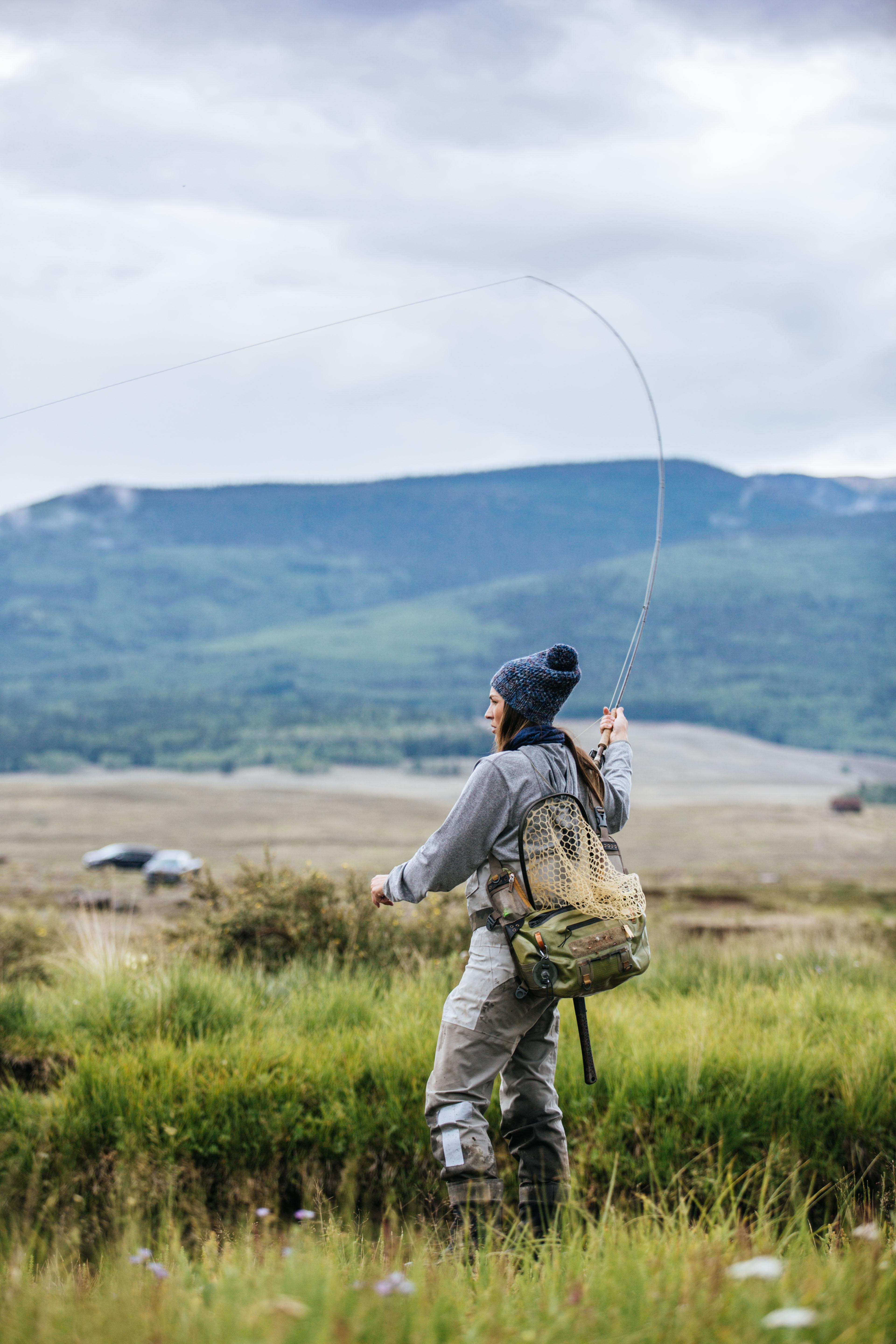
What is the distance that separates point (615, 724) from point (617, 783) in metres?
0.35

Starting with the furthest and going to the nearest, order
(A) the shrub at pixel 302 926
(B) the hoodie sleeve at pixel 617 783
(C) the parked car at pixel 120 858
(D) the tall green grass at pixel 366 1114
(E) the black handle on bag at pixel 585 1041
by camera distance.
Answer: (C) the parked car at pixel 120 858
(A) the shrub at pixel 302 926
(D) the tall green grass at pixel 366 1114
(B) the hoodie sleeve at pixel 617 783
(E) the black handle on bag at pixel 585 1041

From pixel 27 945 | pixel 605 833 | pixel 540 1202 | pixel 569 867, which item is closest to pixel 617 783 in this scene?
pixel 605 833

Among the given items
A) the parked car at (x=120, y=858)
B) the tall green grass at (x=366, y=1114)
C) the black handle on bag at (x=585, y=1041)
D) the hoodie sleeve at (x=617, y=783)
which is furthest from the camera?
the parked car at (x=120, y=858)

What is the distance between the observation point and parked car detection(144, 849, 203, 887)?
29.4 metres

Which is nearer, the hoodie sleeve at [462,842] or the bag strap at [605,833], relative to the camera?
the hoodie sleeve at [462,842]

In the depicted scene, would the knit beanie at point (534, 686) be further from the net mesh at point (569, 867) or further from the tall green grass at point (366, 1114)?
the tall green grass at point (366, 1114)

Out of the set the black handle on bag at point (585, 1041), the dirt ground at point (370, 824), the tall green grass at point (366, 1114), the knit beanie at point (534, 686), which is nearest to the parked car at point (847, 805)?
the dirt ground at point (370, 824)

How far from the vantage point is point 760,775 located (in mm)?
123875

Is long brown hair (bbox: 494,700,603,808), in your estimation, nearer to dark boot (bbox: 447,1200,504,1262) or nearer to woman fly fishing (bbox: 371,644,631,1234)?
woman fly fishing (bbox: 371,644,631,1234)

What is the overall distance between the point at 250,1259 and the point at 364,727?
150226mm

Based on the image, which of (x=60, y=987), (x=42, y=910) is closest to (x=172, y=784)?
(x=42, y=910)

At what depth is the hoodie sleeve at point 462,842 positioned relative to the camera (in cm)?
404

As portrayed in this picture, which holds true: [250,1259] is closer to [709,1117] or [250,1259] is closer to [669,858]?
[709,1117]

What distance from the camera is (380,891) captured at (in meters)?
4.23
